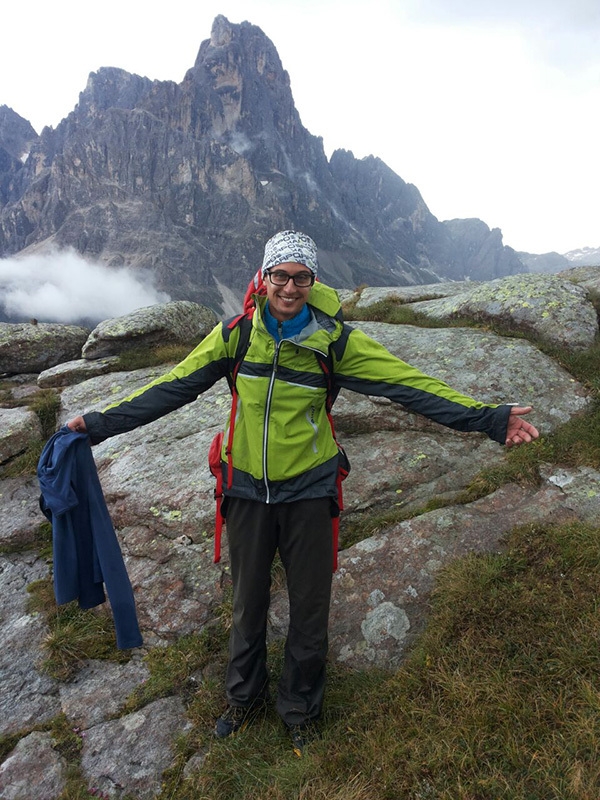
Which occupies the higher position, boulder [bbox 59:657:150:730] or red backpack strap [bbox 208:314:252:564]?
red backpack strap [bbox 208:314:252:564]

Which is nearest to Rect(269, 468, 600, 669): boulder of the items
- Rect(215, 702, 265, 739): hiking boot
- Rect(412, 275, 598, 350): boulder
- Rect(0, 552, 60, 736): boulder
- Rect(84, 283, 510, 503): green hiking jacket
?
Rect(215, 702, 265, 739): hiking boot

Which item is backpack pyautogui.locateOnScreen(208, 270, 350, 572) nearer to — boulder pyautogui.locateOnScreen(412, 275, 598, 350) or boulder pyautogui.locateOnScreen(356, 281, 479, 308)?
boulder pyautogui.locateOnScreen(412, 275, 598, 350)

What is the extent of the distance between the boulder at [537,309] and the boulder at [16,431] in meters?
11.4

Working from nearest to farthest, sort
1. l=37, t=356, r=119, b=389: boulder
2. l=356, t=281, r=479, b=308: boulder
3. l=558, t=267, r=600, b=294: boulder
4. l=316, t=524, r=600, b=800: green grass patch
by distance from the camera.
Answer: l=316, t=524, r=600, b=800: green grass patch, l=37, t=356, r=119, b=389: boulder, l=558, t=267, r=600, b=294: boulder, l=356, t=281, r=479, b=308: boulder

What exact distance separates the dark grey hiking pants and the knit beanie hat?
7.73ft

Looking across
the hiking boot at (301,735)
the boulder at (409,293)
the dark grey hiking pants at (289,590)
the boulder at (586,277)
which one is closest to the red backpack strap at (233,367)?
the dark grey hiking pants at (289,590)

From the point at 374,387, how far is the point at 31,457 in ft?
29.1

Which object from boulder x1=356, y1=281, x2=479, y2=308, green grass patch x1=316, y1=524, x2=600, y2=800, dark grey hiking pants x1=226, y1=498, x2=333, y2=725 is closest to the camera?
green grass patch x1=316, y1=524, x2=600, y2=800

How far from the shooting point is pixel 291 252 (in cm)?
428

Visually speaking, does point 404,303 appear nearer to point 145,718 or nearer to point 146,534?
point 146,534

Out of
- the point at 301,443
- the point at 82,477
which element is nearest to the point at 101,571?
the point at 82,477

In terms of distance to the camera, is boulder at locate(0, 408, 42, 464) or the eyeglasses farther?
boulder at locate(0, 408, 42, 464)

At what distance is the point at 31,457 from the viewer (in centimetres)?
1005

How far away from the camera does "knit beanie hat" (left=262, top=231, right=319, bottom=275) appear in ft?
14.0
